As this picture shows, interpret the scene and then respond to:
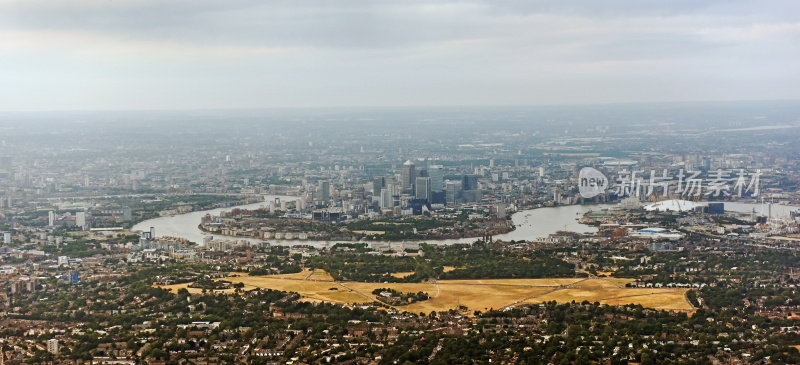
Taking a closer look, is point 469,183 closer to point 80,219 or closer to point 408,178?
point 408,178

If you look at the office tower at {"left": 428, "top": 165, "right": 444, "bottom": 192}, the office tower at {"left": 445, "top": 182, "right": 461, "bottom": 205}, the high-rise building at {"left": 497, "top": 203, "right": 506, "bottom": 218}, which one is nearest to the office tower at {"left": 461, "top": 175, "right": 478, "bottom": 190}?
the office tower at {"left": 445, "top": 182, "right": 461, "bottom": 205}

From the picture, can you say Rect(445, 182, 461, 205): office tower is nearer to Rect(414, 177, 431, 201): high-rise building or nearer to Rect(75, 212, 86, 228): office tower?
Rect(414, 177, 431, 201): high-rise building

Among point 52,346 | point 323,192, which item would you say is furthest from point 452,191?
point 52,346

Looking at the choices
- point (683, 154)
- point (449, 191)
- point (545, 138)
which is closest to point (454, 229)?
point (449, 191)

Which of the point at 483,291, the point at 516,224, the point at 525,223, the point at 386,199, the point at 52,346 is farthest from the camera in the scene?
the point at 386,199

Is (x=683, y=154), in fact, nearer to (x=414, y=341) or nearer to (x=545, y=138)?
(x=545, y=138)

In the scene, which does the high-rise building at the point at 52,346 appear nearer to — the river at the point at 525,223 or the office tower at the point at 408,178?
the river at the point at 525,223
